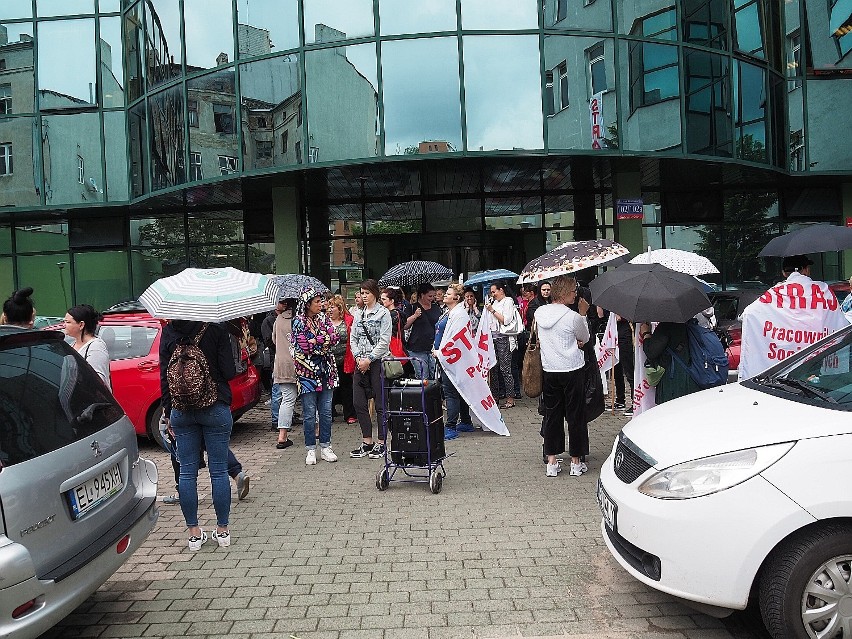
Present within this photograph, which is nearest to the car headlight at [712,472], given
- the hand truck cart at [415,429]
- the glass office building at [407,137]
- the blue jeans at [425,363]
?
the hand truck cart at [415,429]

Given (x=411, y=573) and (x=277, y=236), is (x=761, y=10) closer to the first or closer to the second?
(x=277, y=236)

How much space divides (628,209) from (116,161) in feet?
39.3

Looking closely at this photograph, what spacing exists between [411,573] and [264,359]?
7.17 m

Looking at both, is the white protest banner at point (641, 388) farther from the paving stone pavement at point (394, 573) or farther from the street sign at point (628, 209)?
the street sign at point (628, 209)

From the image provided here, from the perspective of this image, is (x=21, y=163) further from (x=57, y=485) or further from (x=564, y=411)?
(x=57, y=485)

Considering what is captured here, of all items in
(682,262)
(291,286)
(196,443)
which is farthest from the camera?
(291,286)

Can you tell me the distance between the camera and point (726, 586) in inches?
133

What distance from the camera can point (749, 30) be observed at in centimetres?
1596

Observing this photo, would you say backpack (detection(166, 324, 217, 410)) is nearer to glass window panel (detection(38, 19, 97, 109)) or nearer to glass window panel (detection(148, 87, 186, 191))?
glass window panel (detection(148, 87, 186, 191))

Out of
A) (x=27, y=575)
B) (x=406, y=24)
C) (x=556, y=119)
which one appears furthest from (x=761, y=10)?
(x=27, y=575)

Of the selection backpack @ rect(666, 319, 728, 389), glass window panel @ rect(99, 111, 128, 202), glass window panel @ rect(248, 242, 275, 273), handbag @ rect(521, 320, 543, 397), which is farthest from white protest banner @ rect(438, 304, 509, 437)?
glass window panel @ rect(99, 111, 128, 202)

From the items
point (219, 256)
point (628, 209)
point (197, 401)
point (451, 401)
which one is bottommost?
point (451, 401)

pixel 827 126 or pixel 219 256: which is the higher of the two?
pixel 827 126

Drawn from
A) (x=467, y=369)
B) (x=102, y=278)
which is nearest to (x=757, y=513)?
(x=467, y=369)
